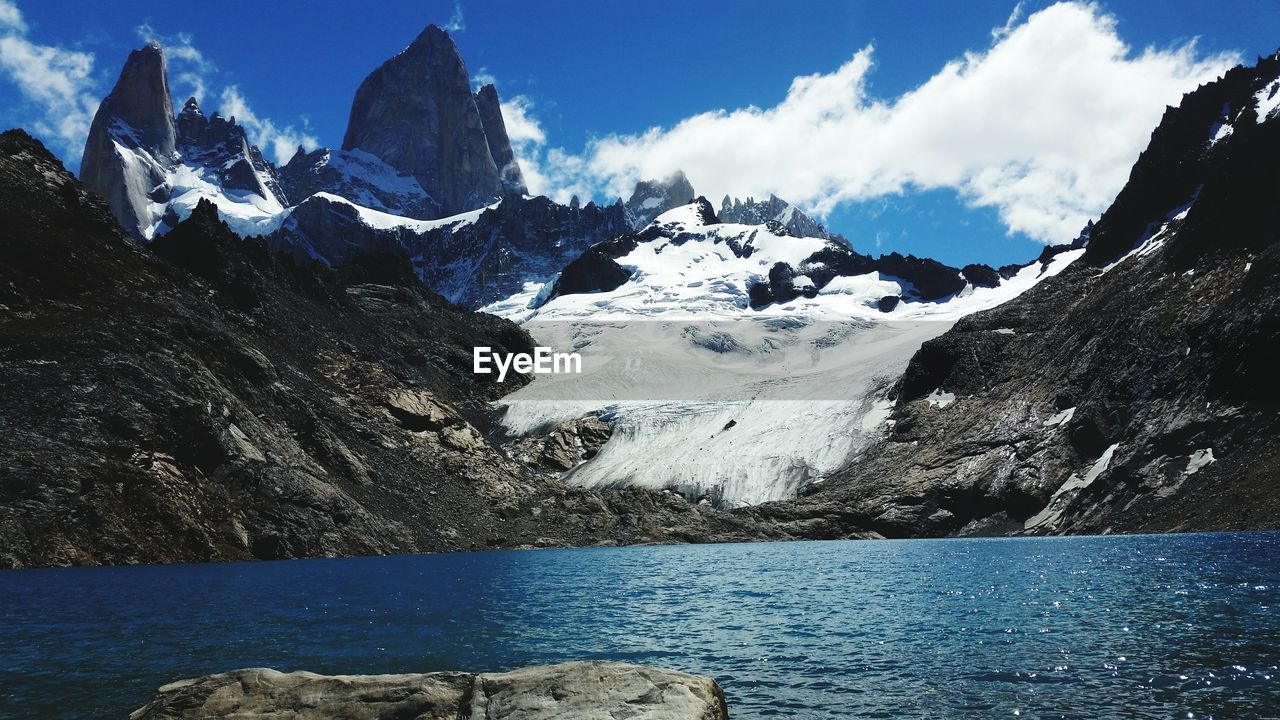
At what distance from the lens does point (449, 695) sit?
13.8 metres

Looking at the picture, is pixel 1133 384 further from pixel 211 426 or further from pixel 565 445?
pixel 211 426

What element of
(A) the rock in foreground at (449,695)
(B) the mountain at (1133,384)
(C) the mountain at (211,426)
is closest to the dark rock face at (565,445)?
(C) the mountain at (211,426)

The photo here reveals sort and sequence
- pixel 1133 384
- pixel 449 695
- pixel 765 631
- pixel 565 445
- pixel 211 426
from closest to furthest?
1. pixel 449 695
2. pixel 765 631
3. pixel 211 426
4. pixel 1133 384
5. pixel 565 445

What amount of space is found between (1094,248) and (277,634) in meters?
167

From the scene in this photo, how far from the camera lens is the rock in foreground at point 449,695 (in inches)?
516

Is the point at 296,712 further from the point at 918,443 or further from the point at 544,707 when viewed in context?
the point at 918,443

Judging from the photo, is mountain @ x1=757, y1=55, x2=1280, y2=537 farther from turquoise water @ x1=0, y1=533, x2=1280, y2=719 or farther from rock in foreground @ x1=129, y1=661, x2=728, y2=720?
rock in foreground @ x1=129, y1=661, x2=728, y2=720

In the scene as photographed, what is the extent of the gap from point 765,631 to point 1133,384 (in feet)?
323

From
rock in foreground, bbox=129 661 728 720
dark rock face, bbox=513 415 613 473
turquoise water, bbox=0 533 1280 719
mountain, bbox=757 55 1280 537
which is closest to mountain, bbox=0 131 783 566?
turquoise water, bbox=0 533 1280 719

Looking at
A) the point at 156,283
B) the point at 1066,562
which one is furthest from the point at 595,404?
the point at 1066,562

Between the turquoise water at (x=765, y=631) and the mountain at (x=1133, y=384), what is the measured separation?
40.1 meters

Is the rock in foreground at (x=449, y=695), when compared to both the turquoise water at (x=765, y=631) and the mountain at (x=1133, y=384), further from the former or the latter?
the mountain at (x=1133, y=384)

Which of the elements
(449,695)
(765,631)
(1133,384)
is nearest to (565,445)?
(1133,384)

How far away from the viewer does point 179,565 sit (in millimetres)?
68250
